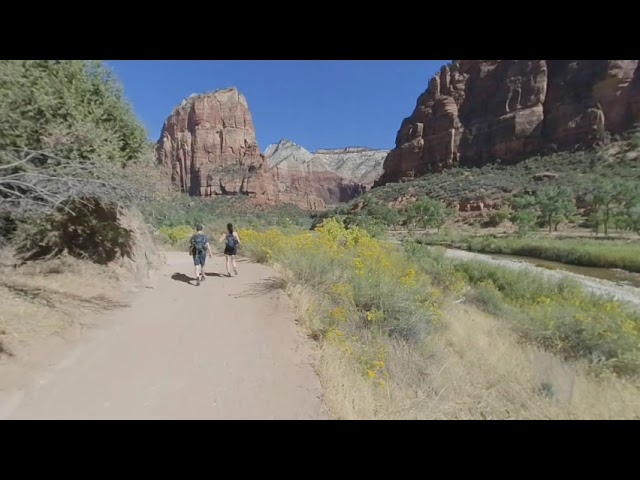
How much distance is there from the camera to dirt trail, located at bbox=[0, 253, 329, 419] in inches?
102

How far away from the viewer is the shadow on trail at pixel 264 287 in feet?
19.5

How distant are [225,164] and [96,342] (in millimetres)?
104697

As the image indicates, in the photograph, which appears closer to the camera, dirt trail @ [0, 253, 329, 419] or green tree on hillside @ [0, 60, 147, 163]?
→ dirt trail @ [0, 253, 329, 419]

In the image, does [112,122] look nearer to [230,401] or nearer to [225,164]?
[230,401]

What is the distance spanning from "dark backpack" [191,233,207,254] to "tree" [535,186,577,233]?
40.9 metres

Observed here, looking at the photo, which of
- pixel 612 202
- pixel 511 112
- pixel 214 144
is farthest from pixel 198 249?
pixel 214 144

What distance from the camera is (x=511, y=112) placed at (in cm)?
7275

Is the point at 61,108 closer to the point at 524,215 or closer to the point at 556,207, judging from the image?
the point at 524,215

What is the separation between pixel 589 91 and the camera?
206ft

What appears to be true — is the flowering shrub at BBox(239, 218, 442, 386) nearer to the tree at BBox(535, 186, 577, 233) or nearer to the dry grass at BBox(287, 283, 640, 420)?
the dry grass at BBox(287, 283, 640, 420)

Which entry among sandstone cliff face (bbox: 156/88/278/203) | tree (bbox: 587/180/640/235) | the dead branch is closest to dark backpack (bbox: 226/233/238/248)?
the dead branch

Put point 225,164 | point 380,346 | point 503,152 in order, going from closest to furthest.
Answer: point 380,346, point 503,152, point 225,164

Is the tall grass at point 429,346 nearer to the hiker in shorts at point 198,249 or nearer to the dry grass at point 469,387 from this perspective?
the dry grass at point 469,387
